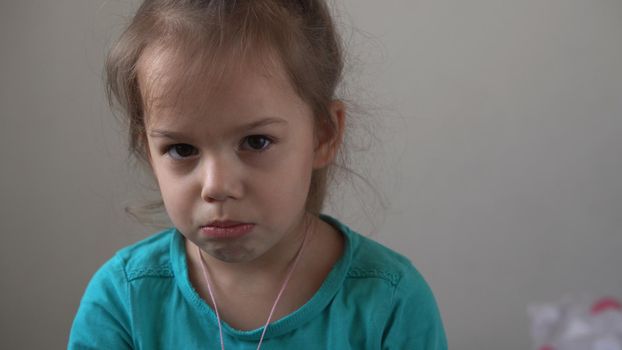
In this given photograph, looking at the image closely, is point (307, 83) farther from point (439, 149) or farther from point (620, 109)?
point (620, 109)

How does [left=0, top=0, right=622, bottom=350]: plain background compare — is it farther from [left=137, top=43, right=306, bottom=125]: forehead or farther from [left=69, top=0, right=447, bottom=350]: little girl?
[left=137, top=43, right=306, bottom=125]: forehead

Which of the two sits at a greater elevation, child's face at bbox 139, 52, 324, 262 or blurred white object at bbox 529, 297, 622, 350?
child's face at bbox 139, 52, 324, 262

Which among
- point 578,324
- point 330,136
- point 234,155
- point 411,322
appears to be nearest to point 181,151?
point 234,155

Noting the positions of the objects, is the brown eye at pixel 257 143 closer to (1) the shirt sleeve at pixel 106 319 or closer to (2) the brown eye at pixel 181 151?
(2) the brown eye at pixel 181 151

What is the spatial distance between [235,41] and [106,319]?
0.38 m

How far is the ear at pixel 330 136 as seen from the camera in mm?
854

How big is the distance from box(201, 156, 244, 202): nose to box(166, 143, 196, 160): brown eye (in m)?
0.03

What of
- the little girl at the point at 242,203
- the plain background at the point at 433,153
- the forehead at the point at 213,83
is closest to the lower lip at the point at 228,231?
the little girl at the point at 242,203

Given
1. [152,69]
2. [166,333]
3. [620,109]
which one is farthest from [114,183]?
[620,109]

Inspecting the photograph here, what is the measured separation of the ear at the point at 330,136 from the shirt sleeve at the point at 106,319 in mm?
282

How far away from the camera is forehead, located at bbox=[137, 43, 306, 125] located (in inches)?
28.2

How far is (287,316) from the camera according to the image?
0.87 m

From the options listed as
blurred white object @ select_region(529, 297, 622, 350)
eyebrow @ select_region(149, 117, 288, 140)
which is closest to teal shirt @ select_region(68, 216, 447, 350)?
eyebrow @ select_region(149, 117, 288, 140)

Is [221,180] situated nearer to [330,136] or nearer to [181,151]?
[181,151]
